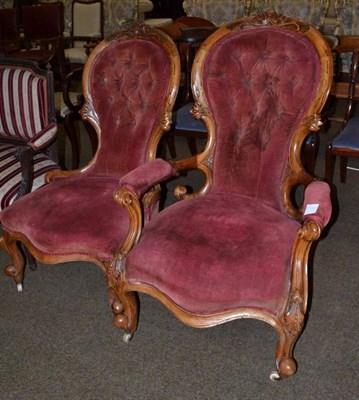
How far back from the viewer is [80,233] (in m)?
1.75

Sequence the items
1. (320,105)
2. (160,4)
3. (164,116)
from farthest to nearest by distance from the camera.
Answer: (160,4), (164,116), (320,105)

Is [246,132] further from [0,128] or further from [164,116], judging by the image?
[0,128]

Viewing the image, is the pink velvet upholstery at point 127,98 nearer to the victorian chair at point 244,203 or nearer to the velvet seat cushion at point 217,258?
the victorian chair at point 244,203

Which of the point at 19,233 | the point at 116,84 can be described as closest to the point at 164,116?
the point at 116,84

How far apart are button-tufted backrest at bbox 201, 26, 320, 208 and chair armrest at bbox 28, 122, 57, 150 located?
2.65 feet

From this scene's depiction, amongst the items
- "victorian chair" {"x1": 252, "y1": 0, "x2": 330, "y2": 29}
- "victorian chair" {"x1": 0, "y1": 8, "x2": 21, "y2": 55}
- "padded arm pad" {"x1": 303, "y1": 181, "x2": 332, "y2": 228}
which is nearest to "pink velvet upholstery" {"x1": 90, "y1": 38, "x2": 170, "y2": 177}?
"padded arm pad" {"x1": 303, "y1": 181, "x2": 332, "y2": 228}

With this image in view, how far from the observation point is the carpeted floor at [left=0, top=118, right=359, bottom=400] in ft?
5.28

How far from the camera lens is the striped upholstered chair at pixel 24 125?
210 cm

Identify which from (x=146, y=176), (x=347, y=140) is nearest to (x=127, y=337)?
(x=146, y=176)

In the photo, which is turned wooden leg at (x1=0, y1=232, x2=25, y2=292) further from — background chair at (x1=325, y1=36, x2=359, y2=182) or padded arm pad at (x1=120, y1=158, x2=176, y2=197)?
background chair at (x1=325, y1=36, x2=359, y2=182)

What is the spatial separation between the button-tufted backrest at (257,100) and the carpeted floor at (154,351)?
57cm

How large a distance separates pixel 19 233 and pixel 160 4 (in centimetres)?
803

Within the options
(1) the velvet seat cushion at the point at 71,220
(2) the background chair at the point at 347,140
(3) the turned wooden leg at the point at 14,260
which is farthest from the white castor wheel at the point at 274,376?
(2) the background chair at the point at 347,140

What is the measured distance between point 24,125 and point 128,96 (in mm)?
703
